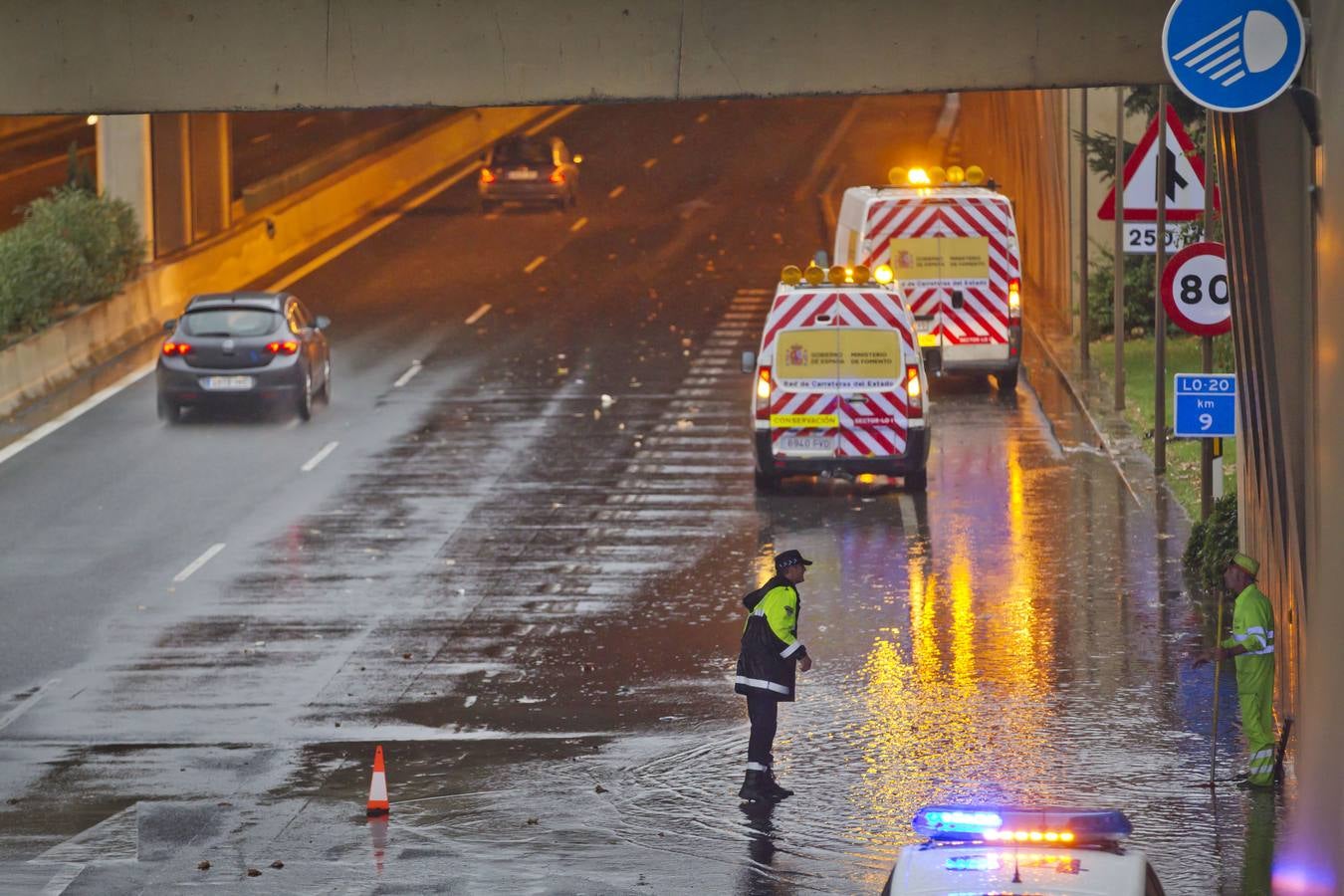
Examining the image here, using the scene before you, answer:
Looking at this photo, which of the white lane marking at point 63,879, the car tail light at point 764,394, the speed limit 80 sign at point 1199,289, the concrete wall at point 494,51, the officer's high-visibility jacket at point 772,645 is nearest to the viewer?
the white lane marking at point 63,879

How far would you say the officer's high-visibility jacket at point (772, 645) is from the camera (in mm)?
14336

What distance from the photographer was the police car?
22.6 ft

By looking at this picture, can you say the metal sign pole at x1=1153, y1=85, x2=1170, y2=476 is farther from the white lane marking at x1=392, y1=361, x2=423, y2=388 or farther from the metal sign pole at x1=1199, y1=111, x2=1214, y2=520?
the white lane marking at x1=392, y1=361, x2=423, y2=388

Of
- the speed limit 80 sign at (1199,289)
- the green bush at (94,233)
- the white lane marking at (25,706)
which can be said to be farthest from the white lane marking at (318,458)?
the speed limit 80 sign at (1199,289)

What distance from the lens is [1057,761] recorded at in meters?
14.6

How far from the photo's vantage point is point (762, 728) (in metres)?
14.1

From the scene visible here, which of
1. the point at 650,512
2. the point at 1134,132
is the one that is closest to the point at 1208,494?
the point at 650,512

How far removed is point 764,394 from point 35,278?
12585mm

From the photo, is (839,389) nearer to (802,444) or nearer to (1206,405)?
(802,444)

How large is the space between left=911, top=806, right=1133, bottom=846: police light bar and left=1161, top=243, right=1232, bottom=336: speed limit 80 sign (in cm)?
1227

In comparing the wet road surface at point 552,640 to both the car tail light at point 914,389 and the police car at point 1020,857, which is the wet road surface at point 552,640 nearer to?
the car tail light at point 914,389

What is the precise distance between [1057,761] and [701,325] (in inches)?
861

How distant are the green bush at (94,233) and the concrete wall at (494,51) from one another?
19300 millimetres

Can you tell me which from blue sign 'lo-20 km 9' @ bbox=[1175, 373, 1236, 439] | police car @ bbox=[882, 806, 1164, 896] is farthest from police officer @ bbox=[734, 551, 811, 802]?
police car @ bbox=[882, 806, 1164, 896]
